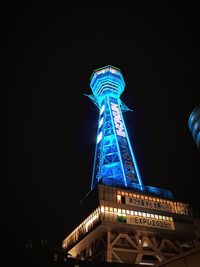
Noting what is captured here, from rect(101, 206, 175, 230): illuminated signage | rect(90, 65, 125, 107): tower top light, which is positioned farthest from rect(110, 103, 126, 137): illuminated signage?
rect(101, 206, 175, 230): illuminated signage

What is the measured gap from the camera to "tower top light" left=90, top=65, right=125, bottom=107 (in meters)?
80.2

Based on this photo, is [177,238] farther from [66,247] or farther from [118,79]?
[118,79]

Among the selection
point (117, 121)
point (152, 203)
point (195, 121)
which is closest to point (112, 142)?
point (117, 121)

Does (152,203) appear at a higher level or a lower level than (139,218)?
higher

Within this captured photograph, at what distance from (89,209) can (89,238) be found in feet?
16.1

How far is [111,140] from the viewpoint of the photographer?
6662cm

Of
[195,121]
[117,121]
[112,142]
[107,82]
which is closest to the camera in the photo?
[195,121]

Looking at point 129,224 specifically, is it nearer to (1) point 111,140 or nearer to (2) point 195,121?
(2) point 195,121

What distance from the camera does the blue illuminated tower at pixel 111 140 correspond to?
187 ft

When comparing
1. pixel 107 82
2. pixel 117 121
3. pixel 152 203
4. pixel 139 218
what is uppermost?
pixel 107 82

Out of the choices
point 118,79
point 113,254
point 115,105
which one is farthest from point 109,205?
point 118,79

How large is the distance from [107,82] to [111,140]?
859 inches

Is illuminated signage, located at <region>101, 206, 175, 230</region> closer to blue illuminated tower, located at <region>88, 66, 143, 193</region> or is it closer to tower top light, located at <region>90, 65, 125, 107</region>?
blue illuminated tower, located at <region>88, 66, 143, 193</region>

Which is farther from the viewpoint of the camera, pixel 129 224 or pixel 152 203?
pixel 152 203
